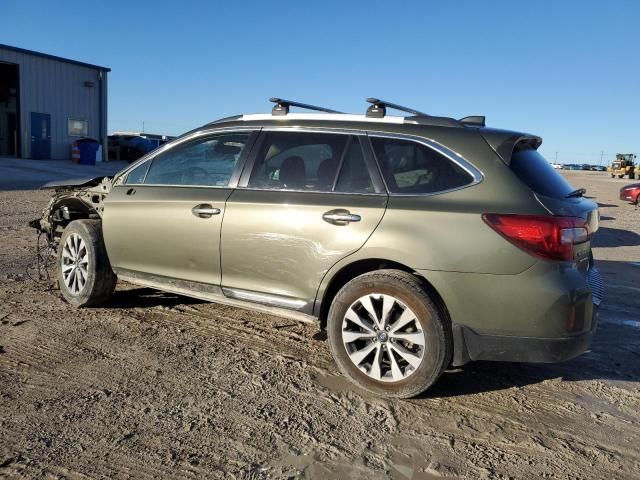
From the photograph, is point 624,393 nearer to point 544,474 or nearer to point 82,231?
point 544,474

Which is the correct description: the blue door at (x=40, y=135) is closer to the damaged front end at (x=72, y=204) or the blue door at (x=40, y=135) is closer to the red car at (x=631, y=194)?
the damaged front end at (x=72, y=204)

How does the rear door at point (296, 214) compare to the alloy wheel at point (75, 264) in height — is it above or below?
above

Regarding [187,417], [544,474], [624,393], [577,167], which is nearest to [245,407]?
[187,417]

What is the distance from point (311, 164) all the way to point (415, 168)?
807 millimetres

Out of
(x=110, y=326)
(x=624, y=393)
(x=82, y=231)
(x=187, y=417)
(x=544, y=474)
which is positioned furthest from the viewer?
(x=82, y=231)

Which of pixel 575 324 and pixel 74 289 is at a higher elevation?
pixel 575 324

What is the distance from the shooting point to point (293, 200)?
393 centimetres

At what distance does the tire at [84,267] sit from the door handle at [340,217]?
245 centimetres

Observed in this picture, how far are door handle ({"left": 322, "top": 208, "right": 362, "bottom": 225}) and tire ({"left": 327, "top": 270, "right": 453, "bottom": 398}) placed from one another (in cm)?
37

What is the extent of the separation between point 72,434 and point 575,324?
2.90m

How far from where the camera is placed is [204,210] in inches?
170

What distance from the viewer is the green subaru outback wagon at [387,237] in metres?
3.28

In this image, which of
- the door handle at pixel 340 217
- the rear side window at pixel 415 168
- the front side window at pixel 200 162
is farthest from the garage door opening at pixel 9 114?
the rear side window at pixel 415 168

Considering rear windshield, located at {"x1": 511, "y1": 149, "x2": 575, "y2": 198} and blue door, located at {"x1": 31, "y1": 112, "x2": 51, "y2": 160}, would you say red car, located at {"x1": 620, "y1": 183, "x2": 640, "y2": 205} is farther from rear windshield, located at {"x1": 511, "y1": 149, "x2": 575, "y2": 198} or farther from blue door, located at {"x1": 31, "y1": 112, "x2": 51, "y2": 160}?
blue door, located at {"x1": 31, "y1": 112, "x2": 51, "y2": 160}
